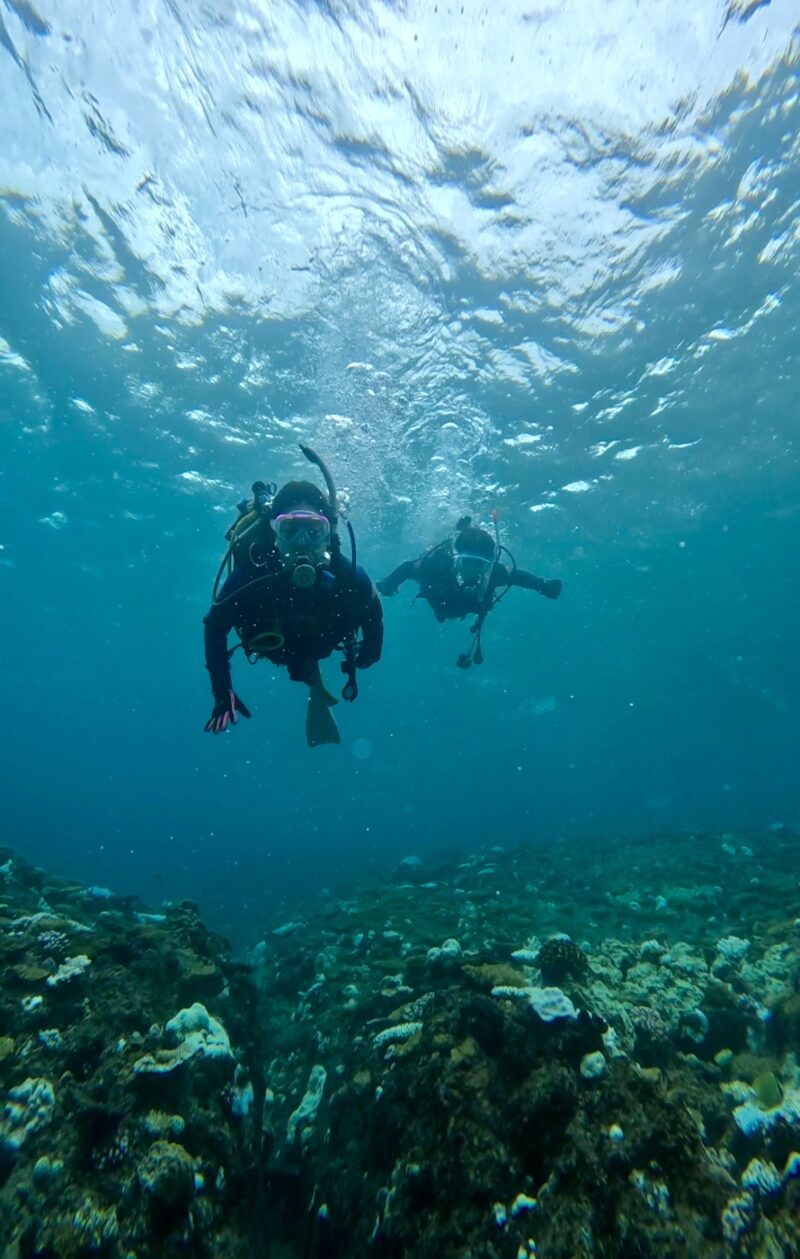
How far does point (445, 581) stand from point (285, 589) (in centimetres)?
718

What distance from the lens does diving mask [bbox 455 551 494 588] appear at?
1208 cm

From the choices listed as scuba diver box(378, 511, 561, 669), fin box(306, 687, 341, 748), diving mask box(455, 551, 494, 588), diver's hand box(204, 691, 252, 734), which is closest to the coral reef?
diver's hand box(204, 691, 252, 734)

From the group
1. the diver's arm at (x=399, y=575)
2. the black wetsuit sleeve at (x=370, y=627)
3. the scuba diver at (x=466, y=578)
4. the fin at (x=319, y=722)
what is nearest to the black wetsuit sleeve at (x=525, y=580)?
the scuba diver at (x=466, y=578)

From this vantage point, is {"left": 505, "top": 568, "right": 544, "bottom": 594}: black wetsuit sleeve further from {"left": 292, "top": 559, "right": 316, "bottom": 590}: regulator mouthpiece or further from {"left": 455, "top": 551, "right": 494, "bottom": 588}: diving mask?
{"left": 292, "top": 559, "right": 316, "bottom": 590}: regulator mouthpiece

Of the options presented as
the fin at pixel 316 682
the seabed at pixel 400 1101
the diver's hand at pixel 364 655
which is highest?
the diver's hand at pixel 364 655

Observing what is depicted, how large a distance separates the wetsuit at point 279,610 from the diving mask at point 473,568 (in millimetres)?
5708

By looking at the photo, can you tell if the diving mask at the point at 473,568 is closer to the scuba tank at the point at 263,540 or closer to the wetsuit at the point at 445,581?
the wetsuit at the point at 445,581

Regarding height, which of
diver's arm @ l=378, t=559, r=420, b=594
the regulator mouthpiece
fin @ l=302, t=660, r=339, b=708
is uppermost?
diver's arm @ l=378, t=559, r=420, b=594

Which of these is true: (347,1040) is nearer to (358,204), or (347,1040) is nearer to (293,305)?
(358,204)

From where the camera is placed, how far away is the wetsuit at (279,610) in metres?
6.12

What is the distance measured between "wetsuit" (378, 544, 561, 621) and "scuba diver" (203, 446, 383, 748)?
18.5 ft

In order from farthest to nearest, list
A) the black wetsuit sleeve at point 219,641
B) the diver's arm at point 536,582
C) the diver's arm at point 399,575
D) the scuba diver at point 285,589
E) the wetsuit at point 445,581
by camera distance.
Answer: the diver's arm at point 399,575 → the wetsuit at point 445,581 → the diver's arm at point 536,582 → the black wetsuit sleeve at point 219,641 → the scuba diver at point 285,589

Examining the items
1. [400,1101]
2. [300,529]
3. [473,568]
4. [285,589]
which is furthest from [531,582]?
[400,1101]

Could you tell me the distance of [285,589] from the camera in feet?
20.4
